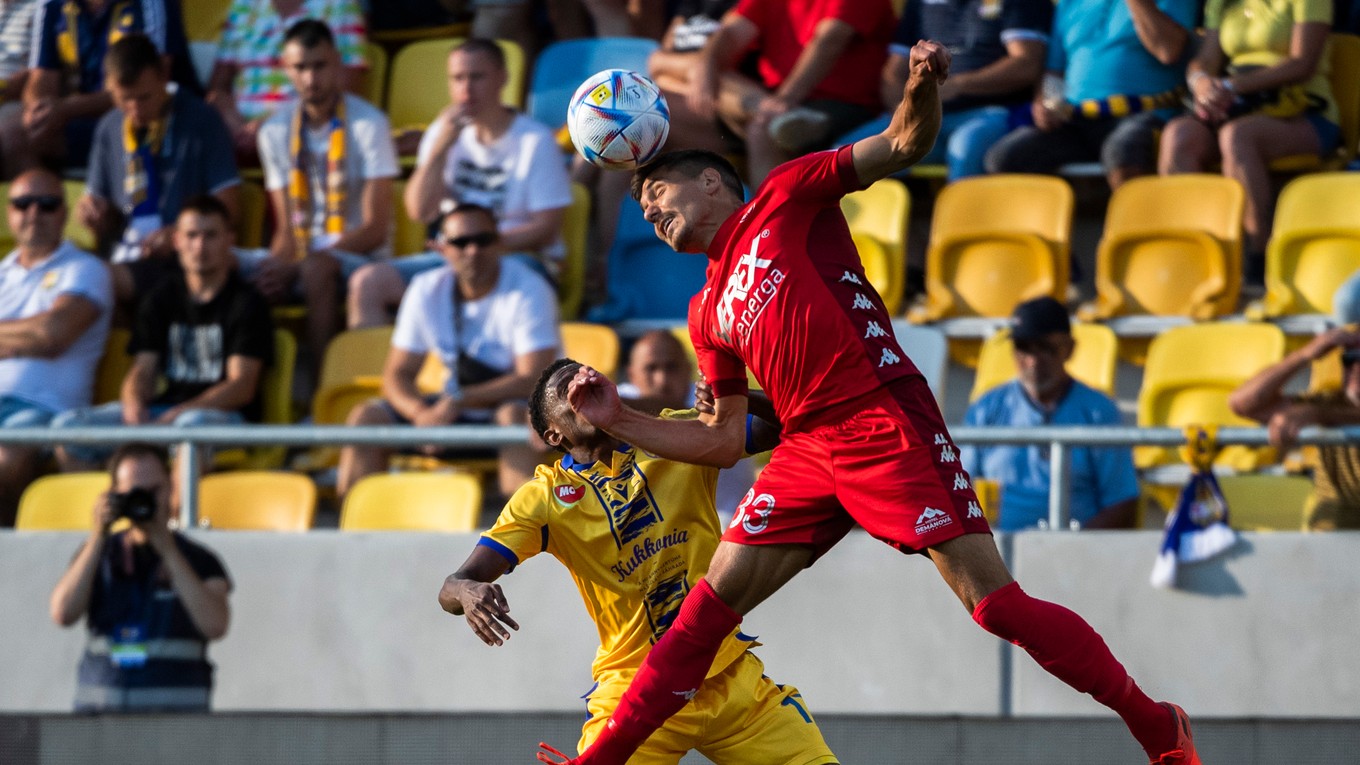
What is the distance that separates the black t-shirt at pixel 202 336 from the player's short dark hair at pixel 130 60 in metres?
1.50

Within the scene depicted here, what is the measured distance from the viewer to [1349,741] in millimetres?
6906

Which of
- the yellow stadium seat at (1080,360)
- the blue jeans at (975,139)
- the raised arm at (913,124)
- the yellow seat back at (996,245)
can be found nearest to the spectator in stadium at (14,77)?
the blue jeans at (975,139)

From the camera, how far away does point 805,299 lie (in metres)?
4.70

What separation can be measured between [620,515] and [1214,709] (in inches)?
128

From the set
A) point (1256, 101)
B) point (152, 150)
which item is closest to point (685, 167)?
point (1256, 101)

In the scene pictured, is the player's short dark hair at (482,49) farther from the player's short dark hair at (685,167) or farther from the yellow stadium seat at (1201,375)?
the player's short dark hair at (685,167)

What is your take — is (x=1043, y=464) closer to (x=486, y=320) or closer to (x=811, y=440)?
(x=486, y=320)

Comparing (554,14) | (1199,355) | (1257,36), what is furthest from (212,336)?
(1257,36)

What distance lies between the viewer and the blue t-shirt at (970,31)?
9289 mm

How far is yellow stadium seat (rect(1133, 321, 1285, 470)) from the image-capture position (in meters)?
7.84

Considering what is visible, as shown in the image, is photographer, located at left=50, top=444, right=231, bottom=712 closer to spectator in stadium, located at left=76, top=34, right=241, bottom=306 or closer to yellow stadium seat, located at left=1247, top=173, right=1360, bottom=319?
spectator in stadium, located at left=76, top=34, right=241, bottom=306

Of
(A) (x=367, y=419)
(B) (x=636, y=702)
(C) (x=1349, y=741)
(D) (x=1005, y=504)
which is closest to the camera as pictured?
(B) (x=636, y=702)

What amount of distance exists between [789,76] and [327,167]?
2491 millimetres

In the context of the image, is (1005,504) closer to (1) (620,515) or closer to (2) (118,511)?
(1) (620,515)
